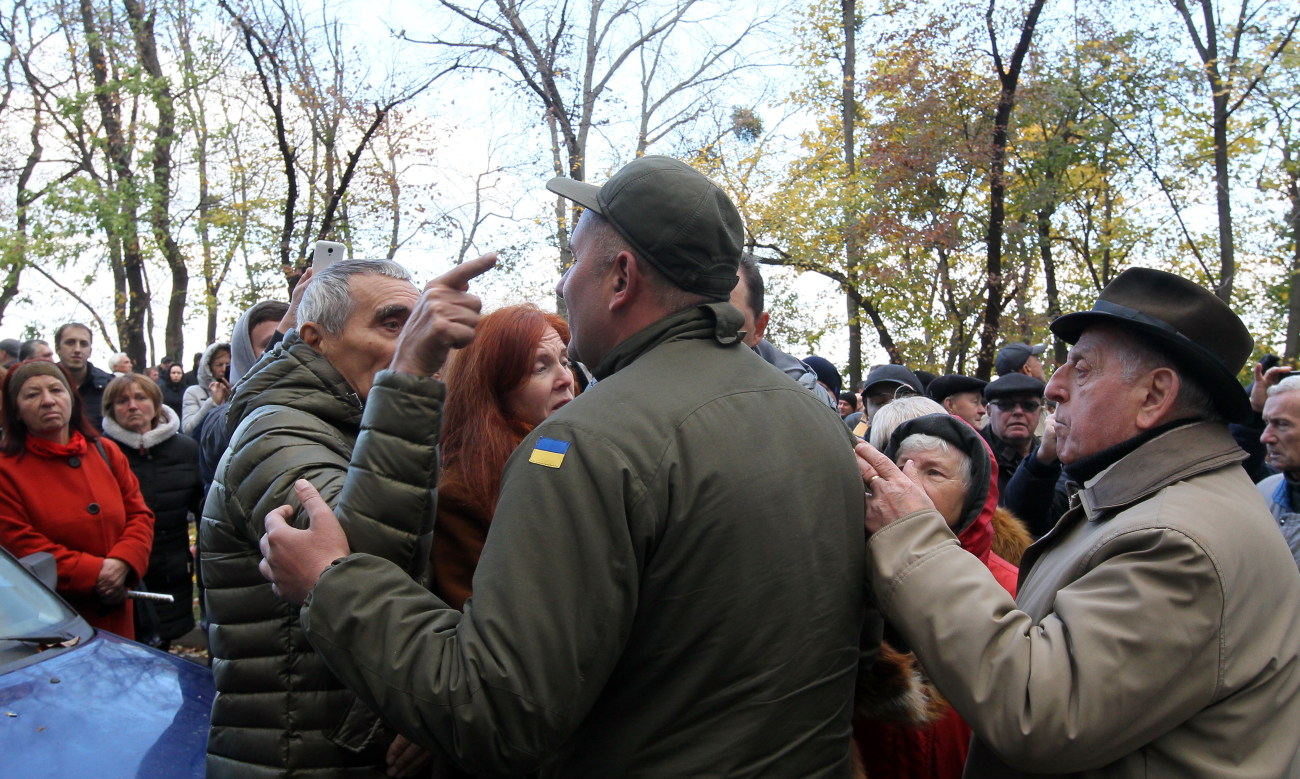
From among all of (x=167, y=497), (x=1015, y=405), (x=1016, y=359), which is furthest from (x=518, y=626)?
(x=1016, y=359)

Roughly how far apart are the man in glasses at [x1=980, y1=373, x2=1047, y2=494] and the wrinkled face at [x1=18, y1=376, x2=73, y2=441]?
4.90 m

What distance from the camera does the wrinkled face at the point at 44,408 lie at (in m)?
4.54

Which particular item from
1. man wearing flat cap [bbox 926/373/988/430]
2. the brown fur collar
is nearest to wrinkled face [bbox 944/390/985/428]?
man wearing flat cap [bbox 926/373/988/430]

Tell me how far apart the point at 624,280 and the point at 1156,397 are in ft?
3.61

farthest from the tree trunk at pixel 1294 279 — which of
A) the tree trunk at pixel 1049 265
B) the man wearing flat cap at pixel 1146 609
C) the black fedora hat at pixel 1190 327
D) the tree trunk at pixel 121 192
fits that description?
the tree trunk at pixel 121 192

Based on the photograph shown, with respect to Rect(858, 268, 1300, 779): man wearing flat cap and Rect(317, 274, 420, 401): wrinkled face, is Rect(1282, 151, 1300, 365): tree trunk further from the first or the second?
Rect(317, 274, 420, 401): wrinkled face

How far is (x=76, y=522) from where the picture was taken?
4512mm

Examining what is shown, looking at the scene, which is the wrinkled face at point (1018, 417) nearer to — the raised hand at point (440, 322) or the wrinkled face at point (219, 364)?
the raised hand at point (440, 322)

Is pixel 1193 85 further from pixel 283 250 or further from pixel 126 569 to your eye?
pixel 126 569

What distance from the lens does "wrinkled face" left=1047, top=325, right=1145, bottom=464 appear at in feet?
6.31

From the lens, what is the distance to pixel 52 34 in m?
17.2

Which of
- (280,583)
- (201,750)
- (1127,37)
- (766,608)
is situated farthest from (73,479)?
(1127,37)

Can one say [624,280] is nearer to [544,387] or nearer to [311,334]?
[311,334]

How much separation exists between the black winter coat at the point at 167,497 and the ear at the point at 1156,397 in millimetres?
5218
